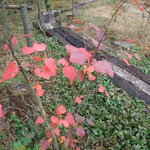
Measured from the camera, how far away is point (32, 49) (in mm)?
1074

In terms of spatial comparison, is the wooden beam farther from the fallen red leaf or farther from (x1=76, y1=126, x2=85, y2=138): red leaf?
the fallen red leaf

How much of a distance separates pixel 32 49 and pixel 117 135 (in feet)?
6.18

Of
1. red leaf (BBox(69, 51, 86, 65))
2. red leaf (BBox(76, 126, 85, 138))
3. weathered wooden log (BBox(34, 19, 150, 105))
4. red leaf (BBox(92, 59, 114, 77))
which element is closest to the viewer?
red leaf (BBox(69, 51, 86, 65))

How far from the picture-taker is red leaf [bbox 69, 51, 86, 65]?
97 centimetres

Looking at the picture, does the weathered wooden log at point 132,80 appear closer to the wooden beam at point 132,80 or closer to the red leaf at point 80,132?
the wooden beam at point 132,80

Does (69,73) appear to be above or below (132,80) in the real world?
above

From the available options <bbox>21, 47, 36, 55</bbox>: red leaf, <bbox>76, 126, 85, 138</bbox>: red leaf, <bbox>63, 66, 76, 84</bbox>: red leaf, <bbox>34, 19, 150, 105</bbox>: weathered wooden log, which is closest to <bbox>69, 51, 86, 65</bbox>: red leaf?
<bbox>63, 66, 76, 84</bbox>: red leaf

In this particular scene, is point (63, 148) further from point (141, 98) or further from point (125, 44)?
point (125, 44)

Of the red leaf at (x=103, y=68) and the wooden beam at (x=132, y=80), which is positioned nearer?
the red leaf at (x=103, y=68)

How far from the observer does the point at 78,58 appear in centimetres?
99

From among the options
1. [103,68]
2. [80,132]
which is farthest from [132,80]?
[103,68]

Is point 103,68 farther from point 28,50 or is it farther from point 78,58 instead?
point 28,50

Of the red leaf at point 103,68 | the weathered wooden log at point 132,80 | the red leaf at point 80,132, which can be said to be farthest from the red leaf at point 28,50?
the weathered wooden log at point 132,80

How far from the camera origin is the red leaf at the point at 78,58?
3.19 ft
